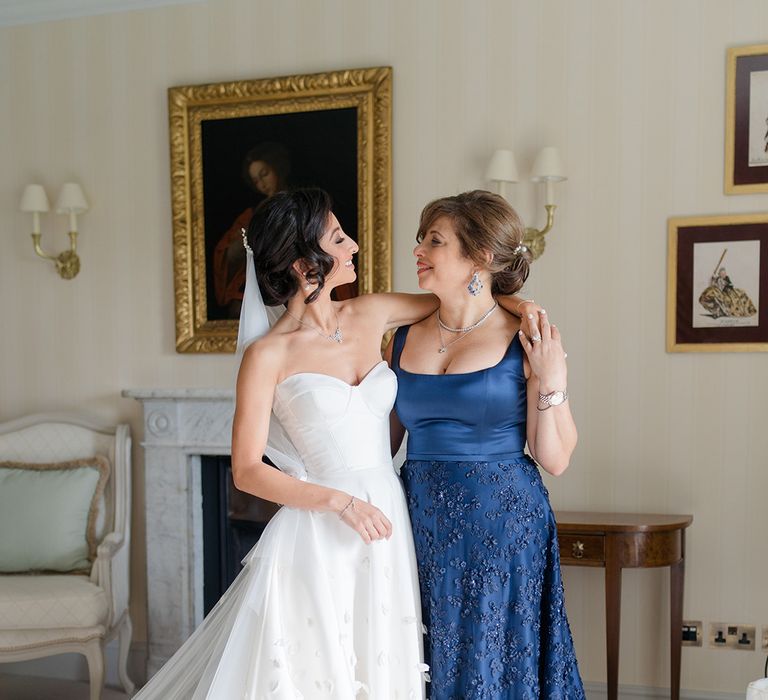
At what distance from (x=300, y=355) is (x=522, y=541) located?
72 centimetres

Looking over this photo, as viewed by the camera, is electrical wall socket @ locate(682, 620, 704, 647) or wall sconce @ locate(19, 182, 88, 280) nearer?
electrical wall socket @ locate(682, 620, 704, 647)

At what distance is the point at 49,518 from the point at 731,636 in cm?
323

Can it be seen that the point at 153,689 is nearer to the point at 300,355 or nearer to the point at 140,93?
the point at 300,355

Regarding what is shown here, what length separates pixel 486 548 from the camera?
1.97 metres

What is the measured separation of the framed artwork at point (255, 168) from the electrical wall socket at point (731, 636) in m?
2.16

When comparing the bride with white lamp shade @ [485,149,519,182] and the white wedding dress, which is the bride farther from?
white lamp shade @ [485,149,519,182]

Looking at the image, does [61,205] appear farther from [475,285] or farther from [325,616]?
[325,616]

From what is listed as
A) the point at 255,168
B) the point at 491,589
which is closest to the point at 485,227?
the point at 491,589

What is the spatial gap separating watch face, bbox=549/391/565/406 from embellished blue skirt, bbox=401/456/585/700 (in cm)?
20

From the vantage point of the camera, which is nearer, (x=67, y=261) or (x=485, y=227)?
(x=485, y=227)

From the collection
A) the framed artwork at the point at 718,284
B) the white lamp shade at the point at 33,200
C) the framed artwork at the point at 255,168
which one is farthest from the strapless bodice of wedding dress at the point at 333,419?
the white lamp shade at the point at 33,200

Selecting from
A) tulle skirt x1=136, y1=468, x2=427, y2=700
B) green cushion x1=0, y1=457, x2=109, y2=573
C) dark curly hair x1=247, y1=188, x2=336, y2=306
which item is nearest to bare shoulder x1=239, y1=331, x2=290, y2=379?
dark curly hair x1=247, y1=188, x2=336, y2=306

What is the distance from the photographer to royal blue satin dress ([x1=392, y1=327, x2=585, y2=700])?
6.40 ft

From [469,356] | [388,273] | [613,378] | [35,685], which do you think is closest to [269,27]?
[388,273]
